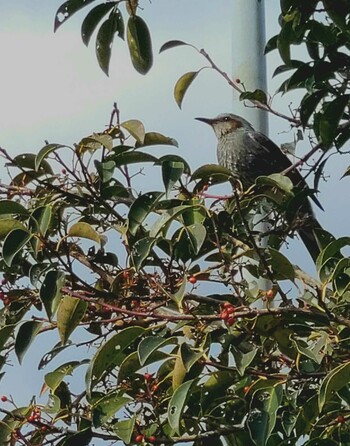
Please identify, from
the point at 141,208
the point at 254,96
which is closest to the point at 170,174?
the point at 141,208

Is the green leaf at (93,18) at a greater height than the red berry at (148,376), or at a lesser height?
greater

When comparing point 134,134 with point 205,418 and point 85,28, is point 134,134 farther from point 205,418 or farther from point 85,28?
point 205,418

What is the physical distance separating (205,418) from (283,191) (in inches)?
24.3

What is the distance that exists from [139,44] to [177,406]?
1147 mm

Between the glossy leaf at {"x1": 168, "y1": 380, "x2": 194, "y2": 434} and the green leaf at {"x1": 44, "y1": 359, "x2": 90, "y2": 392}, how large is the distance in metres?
0.38

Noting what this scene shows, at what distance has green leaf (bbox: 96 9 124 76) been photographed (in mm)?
2689

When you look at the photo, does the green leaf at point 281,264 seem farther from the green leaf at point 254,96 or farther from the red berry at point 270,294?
the green leaf at point 254,96

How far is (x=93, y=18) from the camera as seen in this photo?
268cm

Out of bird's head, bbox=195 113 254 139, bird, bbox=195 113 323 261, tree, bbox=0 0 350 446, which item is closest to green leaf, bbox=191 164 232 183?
tree, bbox=0 0 350 446

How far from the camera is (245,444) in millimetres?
2213

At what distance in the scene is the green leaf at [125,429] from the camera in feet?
6.87

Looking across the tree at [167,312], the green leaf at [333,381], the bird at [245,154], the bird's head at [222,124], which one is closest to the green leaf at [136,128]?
the tree at [167,312]

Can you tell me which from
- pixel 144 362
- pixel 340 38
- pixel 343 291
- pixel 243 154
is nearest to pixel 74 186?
pixel 144 362

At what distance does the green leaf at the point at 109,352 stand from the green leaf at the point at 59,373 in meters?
0.13
